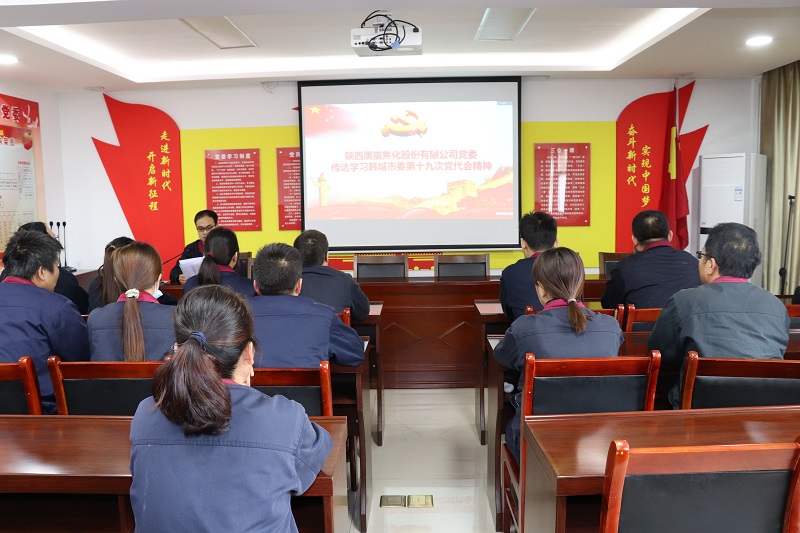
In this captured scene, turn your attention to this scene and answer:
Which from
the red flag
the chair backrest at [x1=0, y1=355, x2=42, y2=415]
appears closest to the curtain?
the red flag

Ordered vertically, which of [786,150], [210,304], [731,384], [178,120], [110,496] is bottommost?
[110,496]

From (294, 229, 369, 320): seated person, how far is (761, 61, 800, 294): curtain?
14.0 feet

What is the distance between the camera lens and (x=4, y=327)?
2.04 metres

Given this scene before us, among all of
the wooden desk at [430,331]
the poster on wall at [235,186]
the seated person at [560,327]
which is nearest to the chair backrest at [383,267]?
the wooden desk at [430,331]

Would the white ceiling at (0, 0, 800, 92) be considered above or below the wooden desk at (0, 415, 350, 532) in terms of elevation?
above

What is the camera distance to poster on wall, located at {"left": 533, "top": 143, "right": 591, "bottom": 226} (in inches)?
234

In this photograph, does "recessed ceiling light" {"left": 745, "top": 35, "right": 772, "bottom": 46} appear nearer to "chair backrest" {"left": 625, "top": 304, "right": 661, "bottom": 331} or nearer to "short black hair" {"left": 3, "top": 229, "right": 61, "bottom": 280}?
"chair backrest" {"left": 625, "top": 304, "right": 661, "bottom": 331}

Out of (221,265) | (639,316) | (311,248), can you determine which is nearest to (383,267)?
(311,248)

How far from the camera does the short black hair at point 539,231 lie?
3.12 metres

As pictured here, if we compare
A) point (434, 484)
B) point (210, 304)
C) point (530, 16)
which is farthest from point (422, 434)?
point (530, 16)

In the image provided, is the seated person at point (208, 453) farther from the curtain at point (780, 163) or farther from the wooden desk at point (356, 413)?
the curtain at point (780, 163)

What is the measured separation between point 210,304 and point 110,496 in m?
0.88

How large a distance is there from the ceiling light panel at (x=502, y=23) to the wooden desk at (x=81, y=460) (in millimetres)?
3471

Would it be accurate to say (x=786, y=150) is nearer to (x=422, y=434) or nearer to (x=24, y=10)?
(x=422, y=434)
